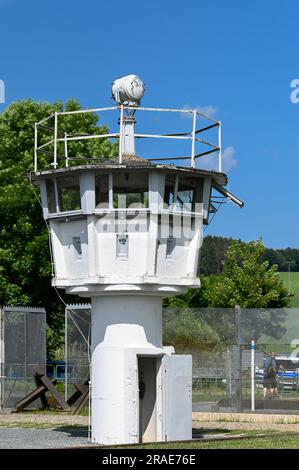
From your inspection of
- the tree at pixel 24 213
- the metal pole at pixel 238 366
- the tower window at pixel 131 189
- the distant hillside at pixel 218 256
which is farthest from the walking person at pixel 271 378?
the distant hillside at pixel 218 256

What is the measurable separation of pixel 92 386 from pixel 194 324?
39.1ft

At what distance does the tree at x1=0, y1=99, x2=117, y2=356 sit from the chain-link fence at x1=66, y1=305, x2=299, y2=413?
14.6 metres

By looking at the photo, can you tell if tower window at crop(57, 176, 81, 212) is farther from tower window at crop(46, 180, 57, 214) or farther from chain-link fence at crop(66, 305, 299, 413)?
chain-link fence at crop(66, 305, 299, 413)

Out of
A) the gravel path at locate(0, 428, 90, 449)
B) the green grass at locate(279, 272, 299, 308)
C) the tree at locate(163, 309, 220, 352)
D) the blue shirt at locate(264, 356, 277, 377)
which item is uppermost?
the green grass at locate(279, 272, 299, 308)


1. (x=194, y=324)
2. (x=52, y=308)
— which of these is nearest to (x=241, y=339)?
(x=194, y=324)

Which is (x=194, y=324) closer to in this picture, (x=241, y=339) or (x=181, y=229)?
(x=241, y=339)

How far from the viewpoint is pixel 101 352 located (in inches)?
897

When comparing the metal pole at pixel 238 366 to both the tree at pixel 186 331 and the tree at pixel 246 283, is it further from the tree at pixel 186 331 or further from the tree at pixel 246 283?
the tree at pixel 246 283

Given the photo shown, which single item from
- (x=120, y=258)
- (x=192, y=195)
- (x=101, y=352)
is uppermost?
(x=192, y=195)

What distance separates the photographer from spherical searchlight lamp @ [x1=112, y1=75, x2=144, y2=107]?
76.5 feet

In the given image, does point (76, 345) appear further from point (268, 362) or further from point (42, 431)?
point (42, 431)

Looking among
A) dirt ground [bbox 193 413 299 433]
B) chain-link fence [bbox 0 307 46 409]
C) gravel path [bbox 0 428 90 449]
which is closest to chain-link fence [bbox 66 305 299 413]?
dirt ground [bbox 193 413 299 433]

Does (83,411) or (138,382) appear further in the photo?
(83,411)

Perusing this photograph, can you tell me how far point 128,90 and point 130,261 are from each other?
3988mm
